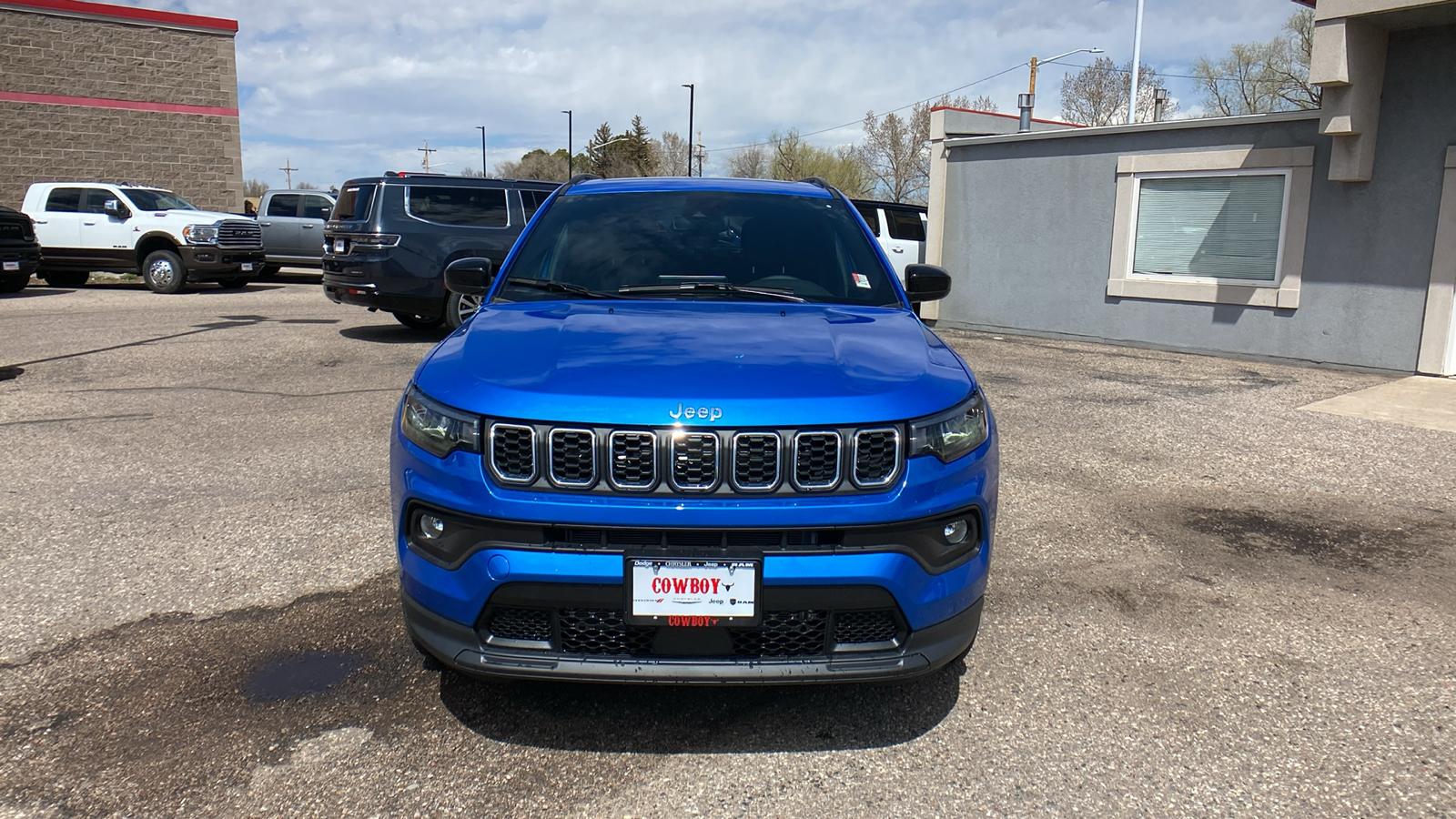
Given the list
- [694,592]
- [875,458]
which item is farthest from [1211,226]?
[694,592]

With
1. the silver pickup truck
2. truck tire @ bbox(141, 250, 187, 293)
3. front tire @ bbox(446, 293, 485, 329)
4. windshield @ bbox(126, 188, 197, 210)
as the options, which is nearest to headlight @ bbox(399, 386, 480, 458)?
front tire @ bbox(446, 293, 485, 329)

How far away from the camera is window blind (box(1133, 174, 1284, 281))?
38.3 ft

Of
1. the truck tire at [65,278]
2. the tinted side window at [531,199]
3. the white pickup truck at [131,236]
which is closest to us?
the tinted side window at [531,199]

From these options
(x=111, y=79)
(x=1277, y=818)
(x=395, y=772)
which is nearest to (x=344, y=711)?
(x=395, y=772)

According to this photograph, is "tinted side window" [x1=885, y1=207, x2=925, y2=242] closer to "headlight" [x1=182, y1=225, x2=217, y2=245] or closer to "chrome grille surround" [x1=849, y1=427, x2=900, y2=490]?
"headlight" [x1=182, y1=225, x2=217, y2=245]

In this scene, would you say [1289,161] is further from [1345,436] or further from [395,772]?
[395,772]

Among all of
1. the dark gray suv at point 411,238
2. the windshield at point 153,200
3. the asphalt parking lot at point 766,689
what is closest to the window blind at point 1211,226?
the asphalt parking lot at point 766,689

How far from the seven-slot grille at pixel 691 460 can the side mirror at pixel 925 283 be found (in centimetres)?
195

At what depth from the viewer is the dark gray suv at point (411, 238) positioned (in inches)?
453

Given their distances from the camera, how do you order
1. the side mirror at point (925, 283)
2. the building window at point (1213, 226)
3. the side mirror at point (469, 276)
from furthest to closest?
the building window at point (1213, 226) < the side mirror at point (925, 283) < the side mirror at point (469, 276)

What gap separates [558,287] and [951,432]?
70.7 inches

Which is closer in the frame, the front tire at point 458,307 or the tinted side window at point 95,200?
the front tire at point 458,307

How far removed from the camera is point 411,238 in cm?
1162

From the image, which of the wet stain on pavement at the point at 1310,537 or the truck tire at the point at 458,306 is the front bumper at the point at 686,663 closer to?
the wet stain on pavement at the point at 1310,537
